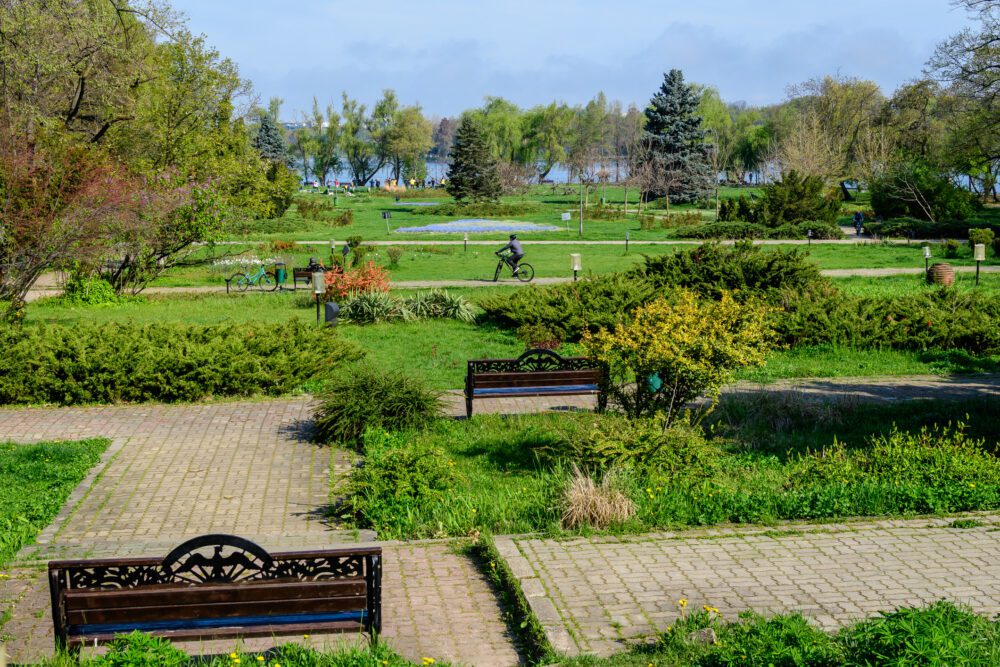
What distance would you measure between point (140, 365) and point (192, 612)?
7.63 meters

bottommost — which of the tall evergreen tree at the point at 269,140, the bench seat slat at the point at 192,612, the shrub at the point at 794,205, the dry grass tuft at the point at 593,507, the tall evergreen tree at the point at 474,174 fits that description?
the dry grass tuft at the point at 593,507

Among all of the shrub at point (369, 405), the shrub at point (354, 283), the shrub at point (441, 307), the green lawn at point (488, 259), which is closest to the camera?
the shrub at point (369, 405)

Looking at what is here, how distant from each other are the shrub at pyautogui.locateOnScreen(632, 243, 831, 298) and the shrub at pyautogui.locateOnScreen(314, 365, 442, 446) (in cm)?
753

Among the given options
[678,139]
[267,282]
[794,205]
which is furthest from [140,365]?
[678,139]

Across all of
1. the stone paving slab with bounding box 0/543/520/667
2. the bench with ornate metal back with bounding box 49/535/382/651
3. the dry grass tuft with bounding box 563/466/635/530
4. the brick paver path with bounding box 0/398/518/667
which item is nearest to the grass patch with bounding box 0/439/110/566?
the brick paver path with bounding box 0/398/518/667

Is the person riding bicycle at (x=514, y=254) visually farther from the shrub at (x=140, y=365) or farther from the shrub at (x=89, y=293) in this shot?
the shrub at (x=140, y=365)

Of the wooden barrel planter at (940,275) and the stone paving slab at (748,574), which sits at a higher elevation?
the wooden barrel planter at (940,275)

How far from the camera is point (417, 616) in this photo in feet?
19.4

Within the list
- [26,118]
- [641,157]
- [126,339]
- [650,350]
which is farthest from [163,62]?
[641,157]

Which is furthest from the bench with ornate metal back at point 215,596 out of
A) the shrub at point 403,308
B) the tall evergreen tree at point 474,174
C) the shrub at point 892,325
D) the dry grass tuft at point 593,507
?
the tall evergreen tree at point 474,174

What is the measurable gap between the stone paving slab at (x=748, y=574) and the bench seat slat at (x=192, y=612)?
1.44 meters

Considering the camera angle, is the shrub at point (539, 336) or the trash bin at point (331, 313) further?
the trash bin at point (331, 313)

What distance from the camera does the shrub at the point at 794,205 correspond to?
4084cm

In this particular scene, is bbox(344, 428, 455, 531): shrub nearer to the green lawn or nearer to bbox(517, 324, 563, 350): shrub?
bbox(517, 324, 563, 350): shrub
